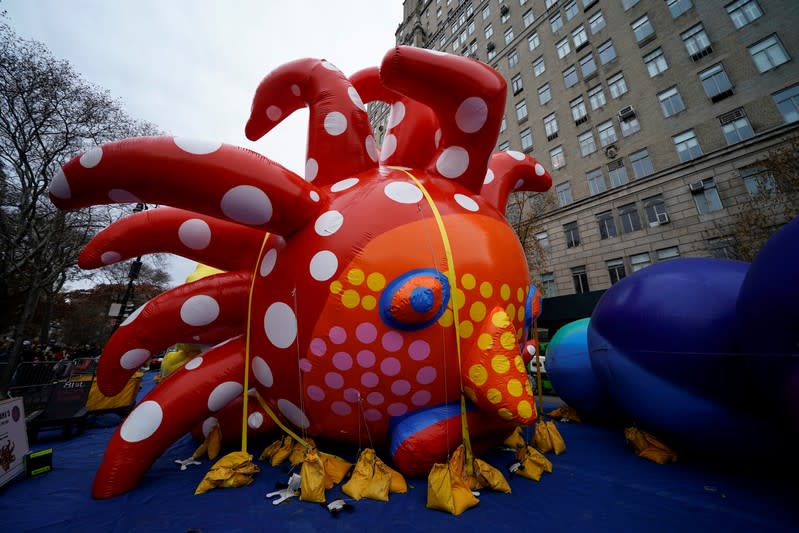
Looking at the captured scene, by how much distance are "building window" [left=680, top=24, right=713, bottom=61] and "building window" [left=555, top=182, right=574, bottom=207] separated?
23.3 ft

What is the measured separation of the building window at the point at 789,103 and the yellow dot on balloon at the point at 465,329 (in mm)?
16814

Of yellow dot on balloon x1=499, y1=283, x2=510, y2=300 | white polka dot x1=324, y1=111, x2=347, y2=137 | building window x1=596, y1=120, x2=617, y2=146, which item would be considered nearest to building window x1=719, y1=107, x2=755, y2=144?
building window x1=596, y1=120, x2=617, y2=146

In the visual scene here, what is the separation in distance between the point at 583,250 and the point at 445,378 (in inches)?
634

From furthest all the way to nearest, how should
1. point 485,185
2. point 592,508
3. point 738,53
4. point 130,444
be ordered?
point 738,53 → point 485,185 → point 130,444 → point 592,508

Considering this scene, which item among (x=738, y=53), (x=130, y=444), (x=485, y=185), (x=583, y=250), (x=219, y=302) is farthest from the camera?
(x=583, y=250)

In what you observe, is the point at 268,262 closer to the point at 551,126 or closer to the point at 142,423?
the point at 142,423

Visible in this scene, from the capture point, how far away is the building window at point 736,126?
13.3 metres

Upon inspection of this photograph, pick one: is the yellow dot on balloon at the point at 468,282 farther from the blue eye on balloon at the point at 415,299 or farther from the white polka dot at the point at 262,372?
the white polka dot at the point at 262,372

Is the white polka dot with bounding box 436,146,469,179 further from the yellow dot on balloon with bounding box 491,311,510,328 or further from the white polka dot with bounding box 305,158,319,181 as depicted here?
the yellow dot on balloon with bounding box 491,311,510,328

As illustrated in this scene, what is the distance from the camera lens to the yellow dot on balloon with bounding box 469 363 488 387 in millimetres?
3271

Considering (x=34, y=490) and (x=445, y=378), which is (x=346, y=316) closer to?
(x=445, y=378)

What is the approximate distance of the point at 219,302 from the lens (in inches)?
161

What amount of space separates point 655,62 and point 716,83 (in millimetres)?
3038

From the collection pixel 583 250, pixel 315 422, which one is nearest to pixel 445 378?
pixel 315 422
